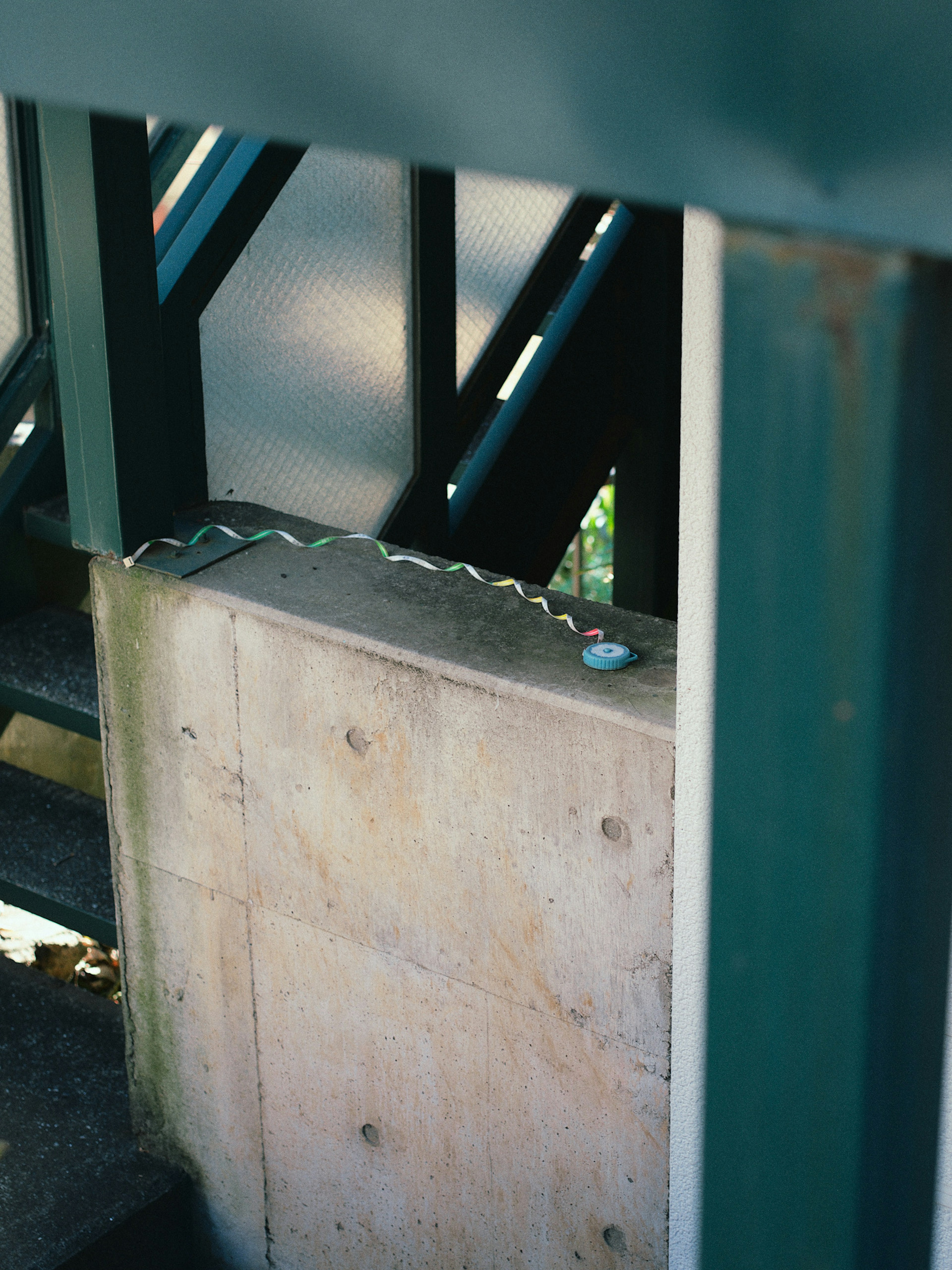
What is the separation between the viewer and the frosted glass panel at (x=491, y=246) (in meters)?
4.48

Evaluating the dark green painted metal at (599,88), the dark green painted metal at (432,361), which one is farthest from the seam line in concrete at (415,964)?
the dark green painted metal at (599,88)

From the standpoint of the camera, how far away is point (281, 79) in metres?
0.87

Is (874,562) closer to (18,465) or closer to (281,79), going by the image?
(281,79)

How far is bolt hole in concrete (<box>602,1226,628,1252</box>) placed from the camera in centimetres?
301

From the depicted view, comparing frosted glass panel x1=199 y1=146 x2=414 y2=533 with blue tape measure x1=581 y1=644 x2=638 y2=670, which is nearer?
blue tape measure x1=581 y1=644 x2=638 y2=670

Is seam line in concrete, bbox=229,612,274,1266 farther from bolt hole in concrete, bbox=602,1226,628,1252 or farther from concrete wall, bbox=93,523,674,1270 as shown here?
bolt hole in concrete, bbox=602,1226,628,1252

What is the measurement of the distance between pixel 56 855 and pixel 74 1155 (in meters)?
0.80

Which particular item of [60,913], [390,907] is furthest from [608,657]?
[60,913]

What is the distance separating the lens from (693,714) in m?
2.41

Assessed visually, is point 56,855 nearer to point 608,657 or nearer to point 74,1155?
point 74,1155

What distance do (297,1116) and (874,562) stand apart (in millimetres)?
3128

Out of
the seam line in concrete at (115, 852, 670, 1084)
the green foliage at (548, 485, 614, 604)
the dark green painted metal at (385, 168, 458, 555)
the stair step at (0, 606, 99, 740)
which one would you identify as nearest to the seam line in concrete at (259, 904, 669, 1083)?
the seam line in concrete at (115, 852, 670, 1084)

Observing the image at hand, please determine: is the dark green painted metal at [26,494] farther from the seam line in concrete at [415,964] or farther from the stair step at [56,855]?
the seam line in concrete at [415,964]

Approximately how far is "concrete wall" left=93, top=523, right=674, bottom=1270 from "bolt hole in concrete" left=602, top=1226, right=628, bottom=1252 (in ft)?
0.03
